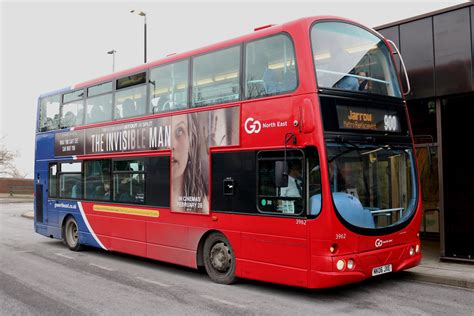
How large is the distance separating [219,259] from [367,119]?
345 cm

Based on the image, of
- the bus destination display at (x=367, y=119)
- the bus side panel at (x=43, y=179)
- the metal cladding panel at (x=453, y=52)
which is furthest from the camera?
the bus side panel at (x=43, y=179)

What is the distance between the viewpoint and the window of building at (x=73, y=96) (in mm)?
12604

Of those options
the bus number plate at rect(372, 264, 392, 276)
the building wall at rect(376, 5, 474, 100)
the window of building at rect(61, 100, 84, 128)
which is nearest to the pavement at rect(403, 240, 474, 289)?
the bus number plate at rect(372, 264, 392, 276)

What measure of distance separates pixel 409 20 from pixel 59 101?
9.27m

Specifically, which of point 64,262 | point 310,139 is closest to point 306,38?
point 310,139

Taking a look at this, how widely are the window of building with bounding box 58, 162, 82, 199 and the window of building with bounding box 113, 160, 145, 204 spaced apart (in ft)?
5.84

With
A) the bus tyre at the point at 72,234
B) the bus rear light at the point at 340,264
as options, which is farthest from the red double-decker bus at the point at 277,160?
the bus tyre at the point at 72,234

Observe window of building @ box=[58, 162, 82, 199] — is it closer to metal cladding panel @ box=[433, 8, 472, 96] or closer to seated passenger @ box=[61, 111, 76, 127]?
seated passenger @ box=[61, 111, 76, 127]

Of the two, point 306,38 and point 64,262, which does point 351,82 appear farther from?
point 64,262

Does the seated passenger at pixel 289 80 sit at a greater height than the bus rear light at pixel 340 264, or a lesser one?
greater

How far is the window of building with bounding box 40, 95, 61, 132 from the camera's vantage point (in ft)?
44.5

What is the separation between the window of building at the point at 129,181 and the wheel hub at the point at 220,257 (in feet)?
7.94

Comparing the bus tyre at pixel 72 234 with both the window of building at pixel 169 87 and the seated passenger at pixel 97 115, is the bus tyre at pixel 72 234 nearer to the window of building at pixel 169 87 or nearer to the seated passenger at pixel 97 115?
the seated passenger at pixel 97 115

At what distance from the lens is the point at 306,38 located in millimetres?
7188
